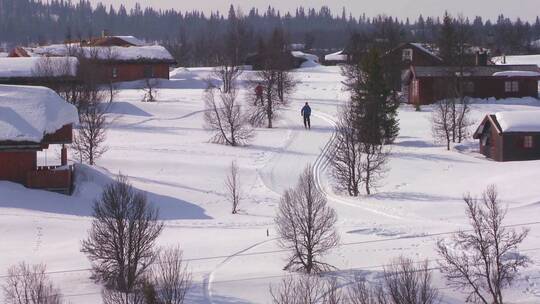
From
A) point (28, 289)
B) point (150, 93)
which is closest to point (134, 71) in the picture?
point (150, 93)

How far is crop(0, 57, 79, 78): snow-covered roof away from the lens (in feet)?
152

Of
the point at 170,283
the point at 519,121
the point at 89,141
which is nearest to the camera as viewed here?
the point at 170,283

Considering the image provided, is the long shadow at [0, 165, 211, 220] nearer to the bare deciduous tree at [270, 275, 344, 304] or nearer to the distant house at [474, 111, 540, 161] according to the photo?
the bare deciduous tree at [270, 275, 344, 304]

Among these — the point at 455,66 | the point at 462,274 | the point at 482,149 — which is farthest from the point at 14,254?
the point at 455,66

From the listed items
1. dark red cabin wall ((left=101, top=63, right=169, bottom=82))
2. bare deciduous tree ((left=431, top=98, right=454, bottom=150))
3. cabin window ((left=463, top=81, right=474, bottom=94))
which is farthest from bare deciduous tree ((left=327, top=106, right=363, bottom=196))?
dark red cabin wall ((left=101, top=63, right=169, bottom=82))

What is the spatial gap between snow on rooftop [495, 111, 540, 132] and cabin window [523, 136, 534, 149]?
335 mm

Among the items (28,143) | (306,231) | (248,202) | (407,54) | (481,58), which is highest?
(407,54)

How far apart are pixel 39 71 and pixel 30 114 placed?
68.8 ft

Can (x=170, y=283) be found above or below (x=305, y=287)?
above

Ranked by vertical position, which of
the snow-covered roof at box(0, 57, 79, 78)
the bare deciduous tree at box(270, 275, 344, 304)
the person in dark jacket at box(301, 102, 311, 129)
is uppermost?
Result: the snow-covered roof at box(0, 57, 79, 78)

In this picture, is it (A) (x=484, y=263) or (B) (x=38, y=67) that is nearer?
(A) (x=484, y=263)

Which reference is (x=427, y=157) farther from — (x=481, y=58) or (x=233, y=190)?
(x=481, y=58)

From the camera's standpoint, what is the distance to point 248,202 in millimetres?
27969

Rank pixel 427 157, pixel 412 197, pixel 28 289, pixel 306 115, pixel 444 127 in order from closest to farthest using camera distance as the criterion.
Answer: pixel 28 289 → pixel 412 197 → pixel 427 157 → pixel 444 127 → pixel 306 115
